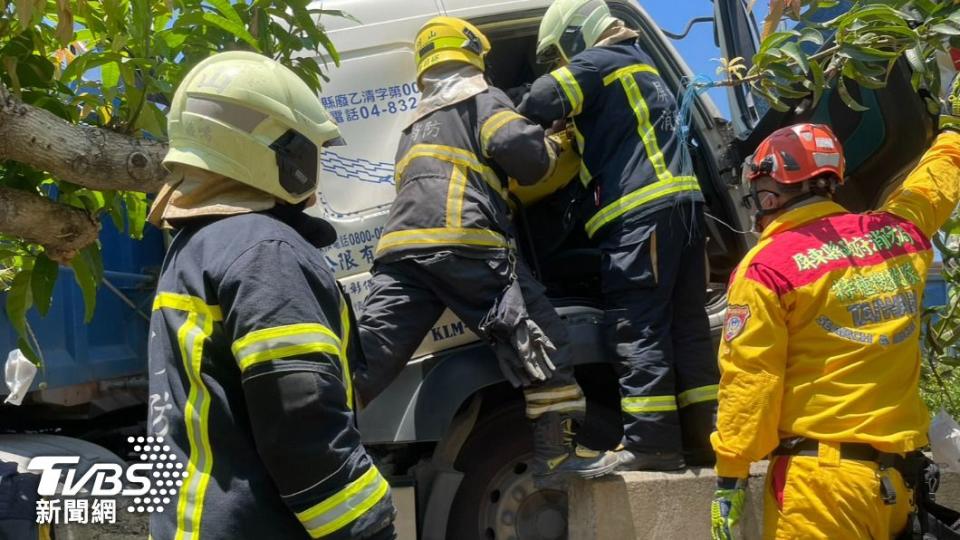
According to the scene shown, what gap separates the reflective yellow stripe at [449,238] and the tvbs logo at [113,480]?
109cm

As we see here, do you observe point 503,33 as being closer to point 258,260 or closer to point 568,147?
point 568,147

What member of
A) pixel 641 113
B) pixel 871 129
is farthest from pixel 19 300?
pixel 871 129

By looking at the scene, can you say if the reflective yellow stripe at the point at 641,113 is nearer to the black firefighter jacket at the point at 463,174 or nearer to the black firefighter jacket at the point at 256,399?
the black firefighter jacket at the point at 463,174

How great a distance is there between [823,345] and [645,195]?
111 cm

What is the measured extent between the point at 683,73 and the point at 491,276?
1.33 metres

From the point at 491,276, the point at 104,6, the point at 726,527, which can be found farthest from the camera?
the point at 491,276

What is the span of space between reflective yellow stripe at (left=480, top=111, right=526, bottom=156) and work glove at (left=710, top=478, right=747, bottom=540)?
1.43 m

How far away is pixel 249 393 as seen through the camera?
1.47 m

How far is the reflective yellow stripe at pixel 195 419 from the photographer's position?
59.6 inches

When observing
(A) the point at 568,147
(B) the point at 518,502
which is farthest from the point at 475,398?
(A) the point at 568,147

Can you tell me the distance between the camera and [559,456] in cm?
312

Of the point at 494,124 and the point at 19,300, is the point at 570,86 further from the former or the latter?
the point at 19,300

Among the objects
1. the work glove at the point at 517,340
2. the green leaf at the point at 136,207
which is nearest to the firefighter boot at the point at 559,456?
the work glove at the point at 517,340

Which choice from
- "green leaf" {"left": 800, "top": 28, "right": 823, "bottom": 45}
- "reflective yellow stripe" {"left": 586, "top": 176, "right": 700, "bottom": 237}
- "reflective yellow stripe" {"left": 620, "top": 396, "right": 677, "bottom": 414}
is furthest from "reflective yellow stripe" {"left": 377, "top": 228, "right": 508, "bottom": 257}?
"green leaf" {"left": 800, "top": 28, "right": 823, "bottom": 45}
